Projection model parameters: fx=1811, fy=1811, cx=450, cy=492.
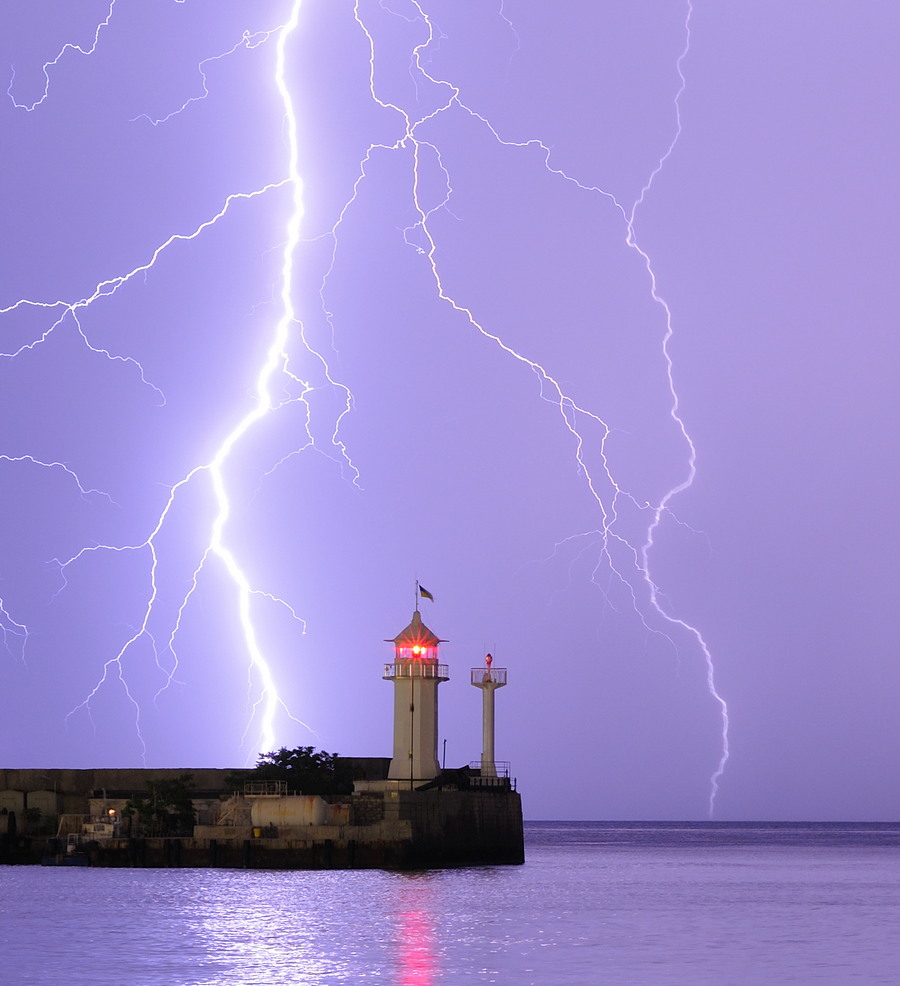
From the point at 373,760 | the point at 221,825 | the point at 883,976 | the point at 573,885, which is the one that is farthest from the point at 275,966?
the point at 373,760

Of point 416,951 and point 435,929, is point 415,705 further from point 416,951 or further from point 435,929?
point 416,951

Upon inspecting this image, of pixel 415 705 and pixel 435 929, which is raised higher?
pixel 415 705

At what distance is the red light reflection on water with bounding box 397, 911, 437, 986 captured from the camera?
32.7 meters

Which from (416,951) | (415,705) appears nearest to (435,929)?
(416,951)

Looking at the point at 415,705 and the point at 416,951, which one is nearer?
the point at 416,951

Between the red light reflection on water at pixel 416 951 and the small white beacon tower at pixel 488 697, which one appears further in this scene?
the small white beacon tower at pixel 488 697

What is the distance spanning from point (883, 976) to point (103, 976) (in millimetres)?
14685

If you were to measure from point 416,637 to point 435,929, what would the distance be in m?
20.8

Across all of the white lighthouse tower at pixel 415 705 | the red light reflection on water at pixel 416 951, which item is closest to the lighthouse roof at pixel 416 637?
the white lighthouse tower at pixel 415 705

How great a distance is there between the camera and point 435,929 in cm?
4159

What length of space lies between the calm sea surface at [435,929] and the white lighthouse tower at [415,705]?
362 centimetres

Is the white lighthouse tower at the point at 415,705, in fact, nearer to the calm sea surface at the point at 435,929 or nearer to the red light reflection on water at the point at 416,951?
the calm sea surface at the point at 435,929

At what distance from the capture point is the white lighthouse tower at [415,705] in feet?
199

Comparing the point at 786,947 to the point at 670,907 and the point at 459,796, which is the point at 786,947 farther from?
the point at 459,796
